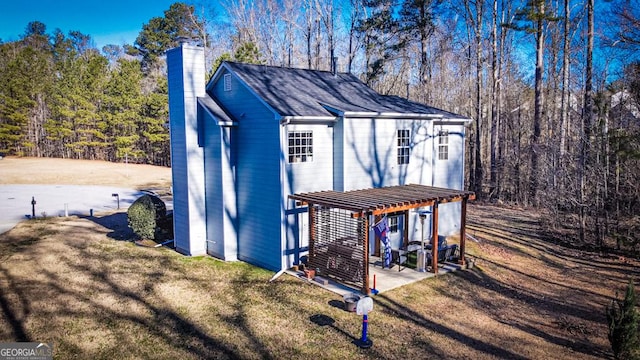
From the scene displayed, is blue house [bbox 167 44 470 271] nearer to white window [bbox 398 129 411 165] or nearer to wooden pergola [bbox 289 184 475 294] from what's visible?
white window [bbox 398 129 411 165]

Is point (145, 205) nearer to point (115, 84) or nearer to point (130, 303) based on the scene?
point (130, 303)


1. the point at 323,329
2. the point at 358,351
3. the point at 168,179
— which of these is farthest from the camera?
the point at 168,179

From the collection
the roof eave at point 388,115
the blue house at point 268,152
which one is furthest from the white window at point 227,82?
the roof eave at point 388,115

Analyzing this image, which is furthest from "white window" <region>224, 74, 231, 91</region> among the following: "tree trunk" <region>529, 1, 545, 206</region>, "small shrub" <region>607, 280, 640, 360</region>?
"tree trunk" <region>529, 1, 545, 206</region>

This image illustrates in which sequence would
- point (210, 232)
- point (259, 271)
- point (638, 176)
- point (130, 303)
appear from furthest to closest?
point (638, 176) → point (210, 232) → point (259, 271) → point (130, 303)

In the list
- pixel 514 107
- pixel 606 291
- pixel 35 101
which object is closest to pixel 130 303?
pixel 606 291

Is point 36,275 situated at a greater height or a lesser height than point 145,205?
lesser

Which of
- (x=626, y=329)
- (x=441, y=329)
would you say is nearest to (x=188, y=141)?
(x=441, y=329)
